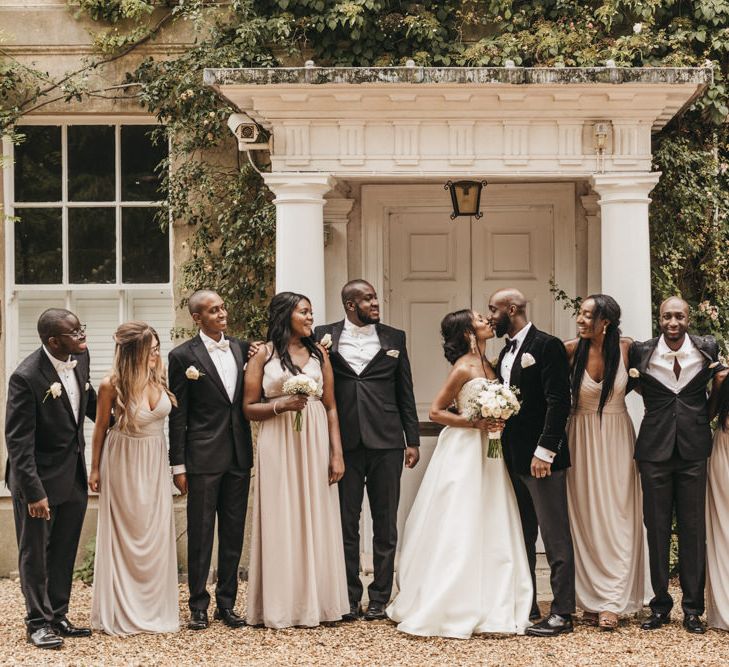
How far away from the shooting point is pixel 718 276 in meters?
9.37

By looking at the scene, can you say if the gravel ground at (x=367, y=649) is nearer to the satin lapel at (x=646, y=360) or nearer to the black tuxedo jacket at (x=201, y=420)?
the black tuxedo jacket at (x=201, y=420)

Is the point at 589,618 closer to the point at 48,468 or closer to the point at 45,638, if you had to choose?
the point at 45,638

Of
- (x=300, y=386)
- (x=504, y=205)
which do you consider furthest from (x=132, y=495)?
(x=504, y=205)

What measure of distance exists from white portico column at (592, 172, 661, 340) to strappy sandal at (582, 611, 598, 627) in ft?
6.07

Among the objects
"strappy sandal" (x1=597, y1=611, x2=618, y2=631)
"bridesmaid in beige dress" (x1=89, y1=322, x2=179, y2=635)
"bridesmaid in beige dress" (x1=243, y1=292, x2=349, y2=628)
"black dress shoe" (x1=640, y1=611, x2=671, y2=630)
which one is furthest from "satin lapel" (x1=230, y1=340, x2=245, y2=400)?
"black dress shoe" (x1=640, y1=611, x2=671, y2=630)

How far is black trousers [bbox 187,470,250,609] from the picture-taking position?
719 cm

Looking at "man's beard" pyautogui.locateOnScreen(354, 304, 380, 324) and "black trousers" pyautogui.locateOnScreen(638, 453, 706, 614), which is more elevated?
"man's beard" pyautogui.locateOnScreen(354, 304, 380, 324)

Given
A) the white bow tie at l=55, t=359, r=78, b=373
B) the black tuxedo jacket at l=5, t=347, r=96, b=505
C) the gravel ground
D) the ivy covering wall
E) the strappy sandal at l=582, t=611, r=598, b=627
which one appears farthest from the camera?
the ivy covering wall

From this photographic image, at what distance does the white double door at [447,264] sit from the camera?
373 inches

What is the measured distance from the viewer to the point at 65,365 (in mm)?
6977

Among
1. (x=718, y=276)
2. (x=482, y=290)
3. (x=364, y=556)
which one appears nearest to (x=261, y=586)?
(x=364, y=556)

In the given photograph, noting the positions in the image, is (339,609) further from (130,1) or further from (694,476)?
(130,1)

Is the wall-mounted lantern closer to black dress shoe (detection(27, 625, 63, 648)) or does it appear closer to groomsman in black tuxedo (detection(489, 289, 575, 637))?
groomsman in black tuxedo (detection(489, 289, 575, 637))

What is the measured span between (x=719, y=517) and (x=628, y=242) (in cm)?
194
